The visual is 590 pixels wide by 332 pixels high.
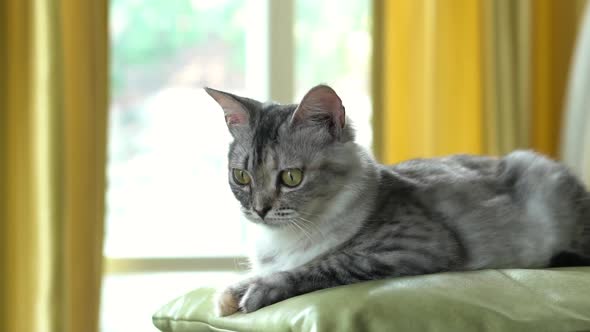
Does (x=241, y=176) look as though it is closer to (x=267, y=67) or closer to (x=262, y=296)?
(x=262, y=296)

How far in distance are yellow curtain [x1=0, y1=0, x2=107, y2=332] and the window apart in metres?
0.46

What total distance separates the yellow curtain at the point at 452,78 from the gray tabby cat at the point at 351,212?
26.6 inches

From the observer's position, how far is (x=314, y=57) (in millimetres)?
2455

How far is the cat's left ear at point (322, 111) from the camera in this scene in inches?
51.3

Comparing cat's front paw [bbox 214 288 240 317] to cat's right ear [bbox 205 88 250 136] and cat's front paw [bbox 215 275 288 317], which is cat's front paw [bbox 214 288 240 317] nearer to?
cat's front paw [bbox 215 275 288 317]

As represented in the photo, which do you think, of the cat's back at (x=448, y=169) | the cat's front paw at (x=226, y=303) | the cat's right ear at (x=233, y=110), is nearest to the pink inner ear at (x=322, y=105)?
the cat's right ear at (x=233, y=110)

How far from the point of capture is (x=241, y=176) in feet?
4.63

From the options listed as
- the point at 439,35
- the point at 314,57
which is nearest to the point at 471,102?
the point at 439,35

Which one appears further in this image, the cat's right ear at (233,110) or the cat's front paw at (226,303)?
the cat's right ear at (233,110)

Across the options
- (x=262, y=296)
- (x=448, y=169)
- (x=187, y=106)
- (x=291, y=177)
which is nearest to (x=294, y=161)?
(x=291, y=177)

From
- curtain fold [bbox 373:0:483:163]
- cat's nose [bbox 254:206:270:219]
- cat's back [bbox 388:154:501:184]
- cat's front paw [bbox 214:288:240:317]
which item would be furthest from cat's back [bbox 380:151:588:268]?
curtain fold [bbox 373:0:483:163]

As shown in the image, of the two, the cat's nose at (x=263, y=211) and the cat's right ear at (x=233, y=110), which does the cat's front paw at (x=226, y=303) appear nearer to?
the cat's nose at (x=263, y=211)

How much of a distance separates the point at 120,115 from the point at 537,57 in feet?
4.49

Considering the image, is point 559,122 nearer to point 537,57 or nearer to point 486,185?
point 537,57
